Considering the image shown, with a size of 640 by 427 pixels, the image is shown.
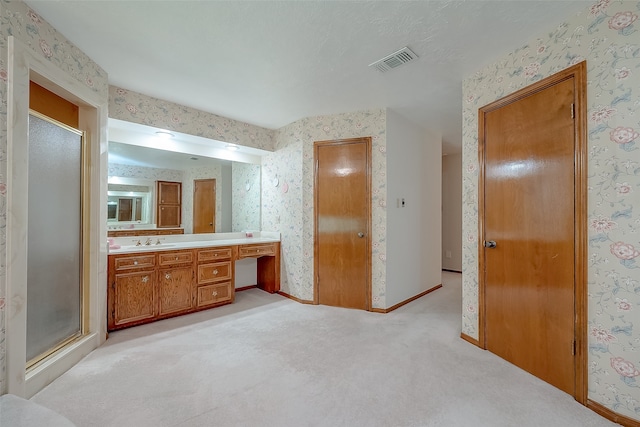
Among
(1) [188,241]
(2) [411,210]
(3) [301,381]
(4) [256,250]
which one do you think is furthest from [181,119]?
(2) [411,210]

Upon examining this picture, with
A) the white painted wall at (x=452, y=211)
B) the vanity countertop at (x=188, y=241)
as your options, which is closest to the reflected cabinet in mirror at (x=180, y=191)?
the vanity countertop at (x=188, y=241)

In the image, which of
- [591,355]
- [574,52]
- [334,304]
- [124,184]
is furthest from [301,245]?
[574,52]

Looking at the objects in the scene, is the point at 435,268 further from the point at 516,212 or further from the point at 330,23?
the point at 330,23

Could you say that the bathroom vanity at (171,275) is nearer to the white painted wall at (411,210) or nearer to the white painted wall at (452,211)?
the white painted wall at (411,210)

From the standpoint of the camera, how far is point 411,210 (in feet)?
11.7

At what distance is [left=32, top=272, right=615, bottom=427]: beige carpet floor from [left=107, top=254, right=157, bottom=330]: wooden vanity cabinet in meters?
0.12

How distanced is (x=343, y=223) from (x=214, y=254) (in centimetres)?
165

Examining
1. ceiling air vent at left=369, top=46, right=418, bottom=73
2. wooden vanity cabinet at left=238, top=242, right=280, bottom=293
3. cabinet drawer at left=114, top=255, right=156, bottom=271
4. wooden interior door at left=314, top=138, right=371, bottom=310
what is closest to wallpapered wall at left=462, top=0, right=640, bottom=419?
ceiling air vent at left=369, top=46, right=418, bottom=73

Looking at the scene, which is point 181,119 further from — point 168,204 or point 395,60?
point 395,60

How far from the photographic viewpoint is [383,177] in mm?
3154

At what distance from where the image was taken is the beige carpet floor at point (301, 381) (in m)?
1.48

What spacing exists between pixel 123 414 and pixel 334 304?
7.47ft

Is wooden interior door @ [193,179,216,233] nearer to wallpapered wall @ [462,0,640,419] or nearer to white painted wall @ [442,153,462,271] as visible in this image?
wallpapered wall @ [462,0,640,419]

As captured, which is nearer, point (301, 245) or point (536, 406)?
point (536, 406)
